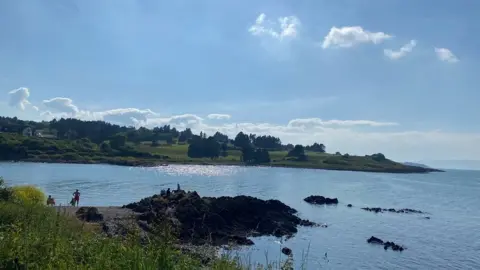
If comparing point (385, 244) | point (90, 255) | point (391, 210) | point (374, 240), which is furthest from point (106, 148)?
point (90, 255)

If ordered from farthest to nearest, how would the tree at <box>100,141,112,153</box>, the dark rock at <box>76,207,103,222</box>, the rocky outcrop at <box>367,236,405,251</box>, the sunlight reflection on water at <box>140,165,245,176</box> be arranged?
the tree at <box>100,141,112,153</box> < the sunlight reflection on water at <box>140,165,245,176</box> < the rocky outcrop at <box>367,236,405,251</box> < the dark rock at <box>76,207,103,222</box>

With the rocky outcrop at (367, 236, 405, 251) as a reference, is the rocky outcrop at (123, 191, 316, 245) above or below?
above

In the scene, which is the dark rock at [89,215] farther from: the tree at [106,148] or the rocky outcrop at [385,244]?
the tree at [106,148]

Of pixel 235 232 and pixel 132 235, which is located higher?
pixel 132 235

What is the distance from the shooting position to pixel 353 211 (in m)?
65.4

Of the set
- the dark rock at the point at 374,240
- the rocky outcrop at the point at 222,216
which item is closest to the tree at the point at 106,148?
the rocky outcrop at the point at 222,216

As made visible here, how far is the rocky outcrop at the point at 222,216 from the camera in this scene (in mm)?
38188

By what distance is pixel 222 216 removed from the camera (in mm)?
44062

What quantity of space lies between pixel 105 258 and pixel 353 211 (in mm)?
60451

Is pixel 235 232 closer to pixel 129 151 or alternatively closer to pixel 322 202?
pixel 322 202

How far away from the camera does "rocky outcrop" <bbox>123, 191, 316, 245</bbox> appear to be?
38188 millimetres

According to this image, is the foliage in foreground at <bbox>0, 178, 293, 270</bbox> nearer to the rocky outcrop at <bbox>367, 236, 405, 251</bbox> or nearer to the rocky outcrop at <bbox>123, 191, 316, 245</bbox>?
the rocky outcrop at <bbox>123, 191, 316, 245</bbox>

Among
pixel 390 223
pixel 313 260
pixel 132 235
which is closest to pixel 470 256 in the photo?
pixel 313 260

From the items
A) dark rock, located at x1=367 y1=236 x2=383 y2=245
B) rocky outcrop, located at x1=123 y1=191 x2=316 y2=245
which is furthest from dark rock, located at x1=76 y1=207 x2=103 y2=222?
dark rock, located at x1=367 y1=236 x2=383 y2=245
